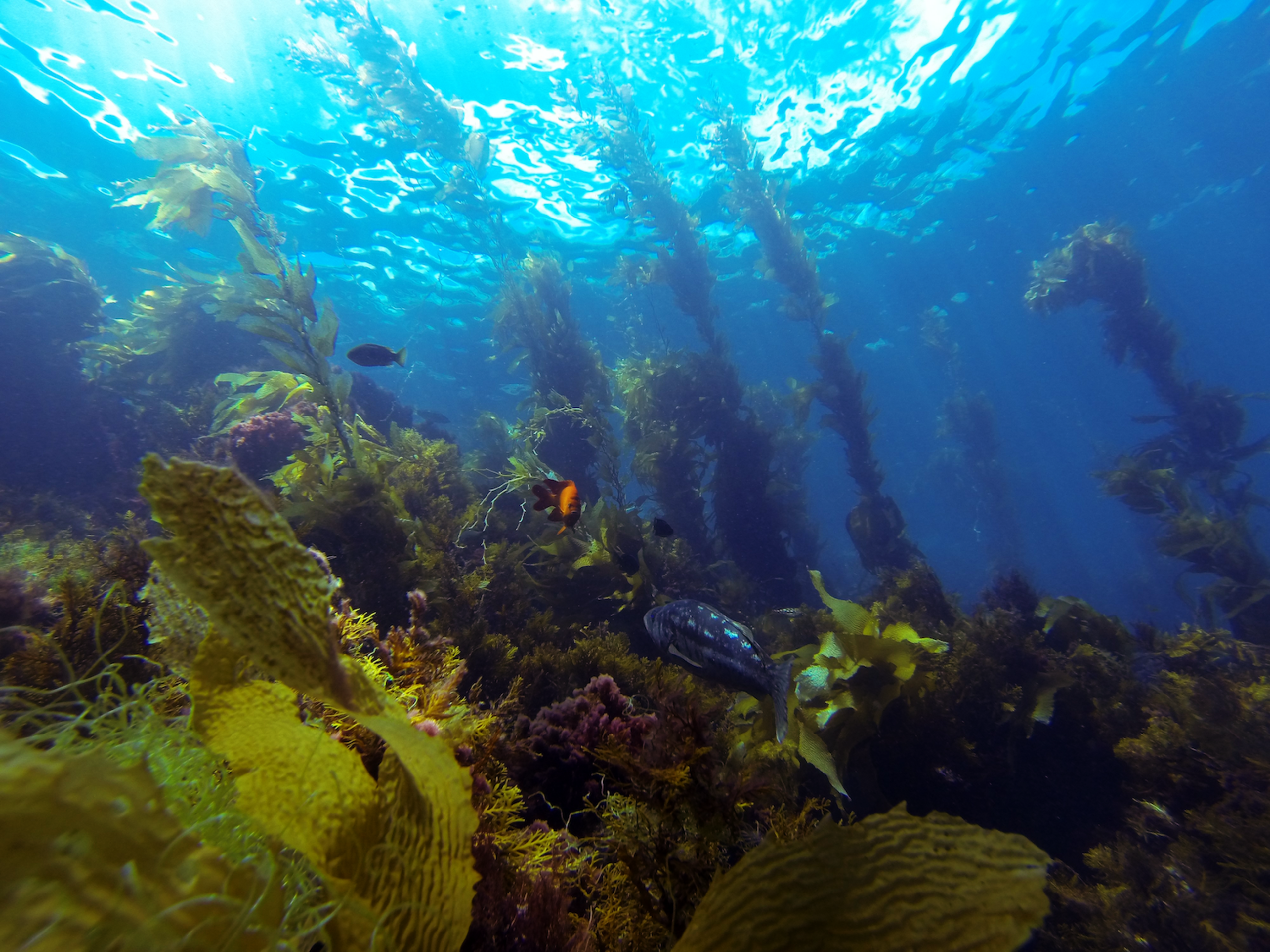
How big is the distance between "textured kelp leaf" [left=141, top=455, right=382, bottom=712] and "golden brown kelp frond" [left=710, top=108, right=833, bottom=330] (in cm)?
1533

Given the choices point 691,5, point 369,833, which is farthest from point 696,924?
point 691,5

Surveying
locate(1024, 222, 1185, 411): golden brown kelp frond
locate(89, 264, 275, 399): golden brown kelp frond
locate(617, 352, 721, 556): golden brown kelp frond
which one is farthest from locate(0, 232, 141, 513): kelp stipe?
locate(1024, 222, 1185, 411): golden brown kelp frond

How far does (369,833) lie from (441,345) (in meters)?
31.8

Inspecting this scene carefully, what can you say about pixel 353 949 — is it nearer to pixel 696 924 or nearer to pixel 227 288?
pixel 696 924

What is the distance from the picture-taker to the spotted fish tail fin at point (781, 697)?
3.39 metres

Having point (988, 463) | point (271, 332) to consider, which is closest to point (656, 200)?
point (271, 332)

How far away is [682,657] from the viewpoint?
12.0 ft

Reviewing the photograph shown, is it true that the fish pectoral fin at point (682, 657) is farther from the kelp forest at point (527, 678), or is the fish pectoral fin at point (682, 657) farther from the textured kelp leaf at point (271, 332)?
the textured kelp leaf at point (271, 332)

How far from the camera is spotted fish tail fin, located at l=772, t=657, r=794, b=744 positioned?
3.39 m

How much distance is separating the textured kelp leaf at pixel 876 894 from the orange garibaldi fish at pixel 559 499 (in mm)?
3493

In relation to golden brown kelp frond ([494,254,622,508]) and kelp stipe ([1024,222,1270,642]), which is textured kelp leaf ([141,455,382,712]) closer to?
golden brown kelp frond ([494,254,622,508])

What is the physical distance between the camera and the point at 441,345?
2942 centimetres

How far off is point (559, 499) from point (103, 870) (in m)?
3.99

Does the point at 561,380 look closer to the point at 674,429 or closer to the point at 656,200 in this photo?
the point at 674,429
